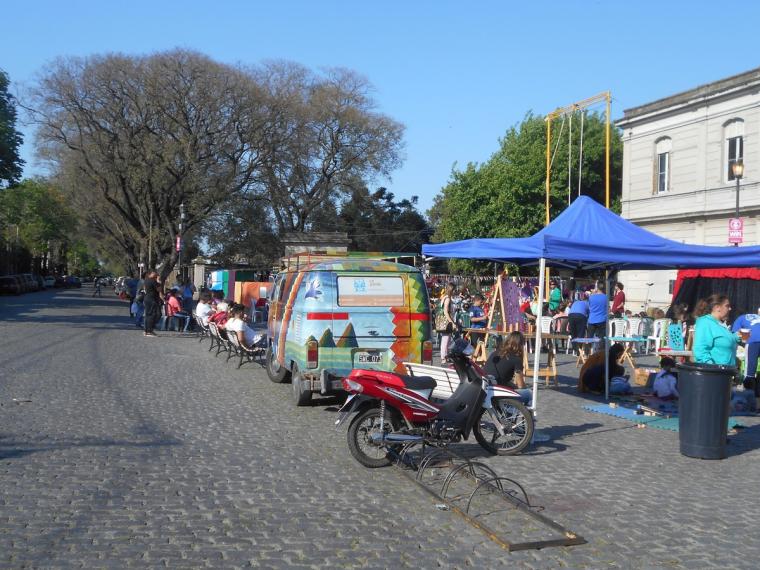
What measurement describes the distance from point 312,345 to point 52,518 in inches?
212

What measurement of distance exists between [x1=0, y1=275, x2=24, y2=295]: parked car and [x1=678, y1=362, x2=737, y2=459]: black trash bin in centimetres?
5750

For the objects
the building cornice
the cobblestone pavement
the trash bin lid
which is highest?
the building cornice

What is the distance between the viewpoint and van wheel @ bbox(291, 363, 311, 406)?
1117cm

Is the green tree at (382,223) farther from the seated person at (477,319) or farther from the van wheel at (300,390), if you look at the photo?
the van wheel at (300,390)

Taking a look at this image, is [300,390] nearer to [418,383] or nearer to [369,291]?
[369,291]

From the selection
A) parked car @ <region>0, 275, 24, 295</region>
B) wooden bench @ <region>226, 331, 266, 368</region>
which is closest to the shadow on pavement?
wooden bench @ <region>226, 331, 266, 368</region>

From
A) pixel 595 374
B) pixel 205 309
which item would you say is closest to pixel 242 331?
pixel 205 309

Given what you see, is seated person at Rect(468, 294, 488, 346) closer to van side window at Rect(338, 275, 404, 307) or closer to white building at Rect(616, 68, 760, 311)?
van side window at Rect(338, 275, 404, 307)

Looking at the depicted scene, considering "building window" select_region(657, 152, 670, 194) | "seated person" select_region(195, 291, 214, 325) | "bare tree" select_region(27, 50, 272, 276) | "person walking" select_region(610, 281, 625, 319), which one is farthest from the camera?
"bare tree" select_region(27, 50, 272, 276)

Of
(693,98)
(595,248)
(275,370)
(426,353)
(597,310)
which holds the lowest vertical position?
(275,370)

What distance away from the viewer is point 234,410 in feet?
36.7

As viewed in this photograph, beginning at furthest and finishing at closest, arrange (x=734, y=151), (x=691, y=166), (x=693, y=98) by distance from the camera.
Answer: (x=691, y=166) → (x=693, y=98) → (x=734, y=151)

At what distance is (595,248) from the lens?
10.5m

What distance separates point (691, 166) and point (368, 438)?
31192mm
